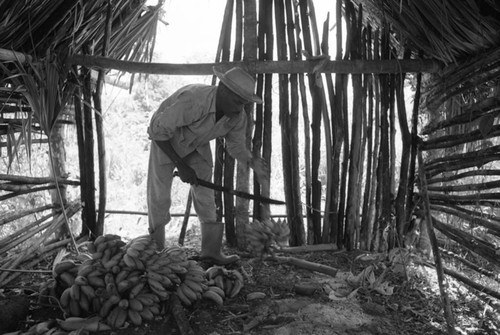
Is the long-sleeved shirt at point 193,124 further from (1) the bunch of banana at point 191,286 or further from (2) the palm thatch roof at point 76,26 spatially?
(2) the palm thatch roof at point 76,26

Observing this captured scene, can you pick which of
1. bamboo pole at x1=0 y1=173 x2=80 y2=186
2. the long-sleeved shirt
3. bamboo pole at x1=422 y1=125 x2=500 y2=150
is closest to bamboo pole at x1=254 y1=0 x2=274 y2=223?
the long-sleeved shirt

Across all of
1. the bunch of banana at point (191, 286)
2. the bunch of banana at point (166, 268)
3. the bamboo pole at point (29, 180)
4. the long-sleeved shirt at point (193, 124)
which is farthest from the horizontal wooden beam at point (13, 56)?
the bunch of banana at point (191, 286)

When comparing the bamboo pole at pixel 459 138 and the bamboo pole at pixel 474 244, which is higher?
the bamboo pole at pixel 459 138

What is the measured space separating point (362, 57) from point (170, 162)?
1731mm

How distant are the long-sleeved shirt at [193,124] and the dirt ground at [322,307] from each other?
0.92 meters

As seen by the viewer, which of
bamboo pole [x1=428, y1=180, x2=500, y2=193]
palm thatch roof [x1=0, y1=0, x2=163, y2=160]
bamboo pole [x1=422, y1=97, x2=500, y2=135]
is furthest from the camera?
palm thatch roof [x1=0, y1=0, x2=163, y2=160]

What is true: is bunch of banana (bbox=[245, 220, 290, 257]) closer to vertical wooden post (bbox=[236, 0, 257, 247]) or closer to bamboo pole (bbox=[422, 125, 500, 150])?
vertical wooden post (bbox=[236, 0, 257, 247])

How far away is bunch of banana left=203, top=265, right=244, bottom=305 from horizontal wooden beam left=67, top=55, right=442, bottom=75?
4.99 feet

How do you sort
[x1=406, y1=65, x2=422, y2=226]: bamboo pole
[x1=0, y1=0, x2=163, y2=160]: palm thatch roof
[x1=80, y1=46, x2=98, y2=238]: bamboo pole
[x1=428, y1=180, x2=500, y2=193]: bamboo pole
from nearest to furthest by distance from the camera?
[x1=428, y1=180, x2=500, y2=193]: bamboo pole
[x1=0, y1=0, x2=163, y2=160]: palm thatch roof
[x1=406, y1=65, x2=422, y2=226]: bamboo pole
[x1=80, y1=46, x2=98, y2=238]: bamboo pole

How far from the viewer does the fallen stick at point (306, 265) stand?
321 cm

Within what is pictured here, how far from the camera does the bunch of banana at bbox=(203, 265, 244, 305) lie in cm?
269

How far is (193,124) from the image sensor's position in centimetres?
310

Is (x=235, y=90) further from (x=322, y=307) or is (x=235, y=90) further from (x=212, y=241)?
(x=322, y=307)

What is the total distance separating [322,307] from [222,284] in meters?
0.62
